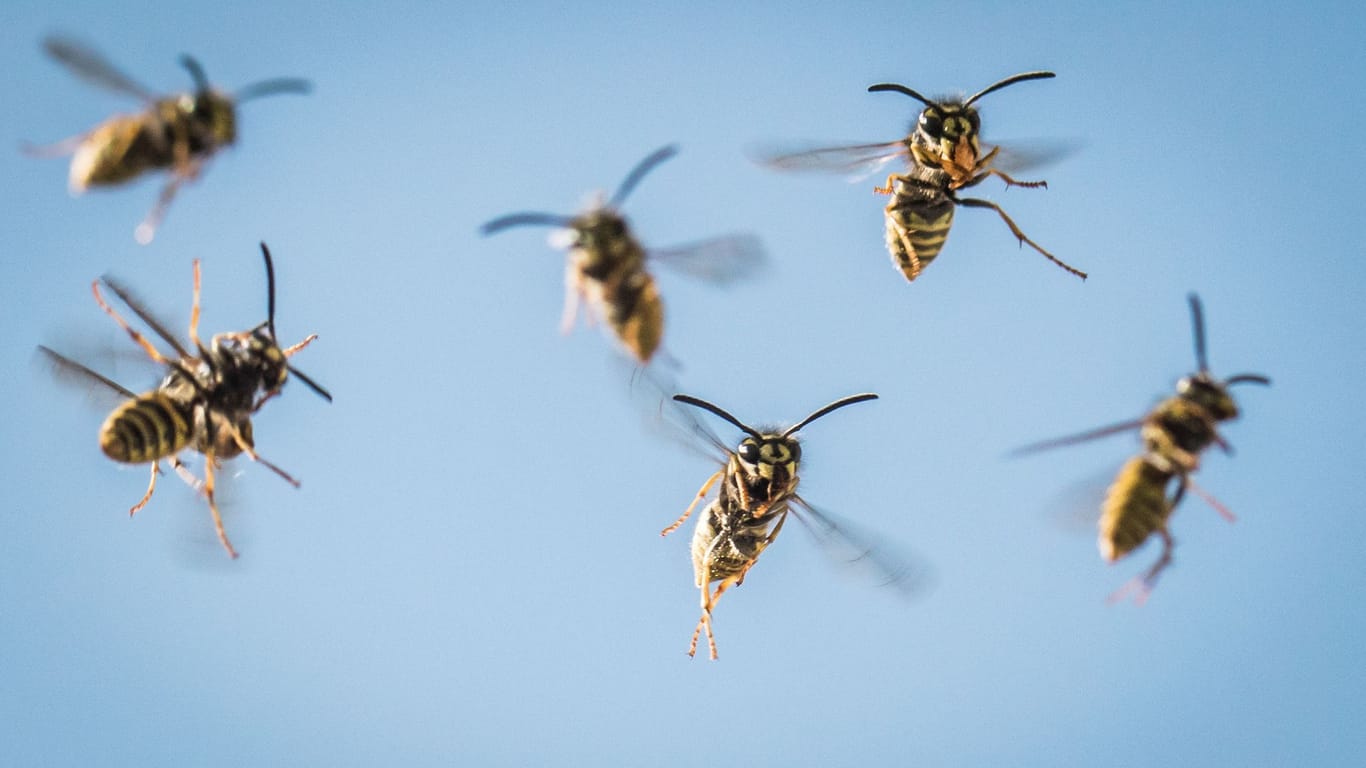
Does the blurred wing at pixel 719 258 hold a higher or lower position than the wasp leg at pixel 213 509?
higher

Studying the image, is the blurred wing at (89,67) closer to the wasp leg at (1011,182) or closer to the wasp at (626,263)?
the wasp at (626,263)

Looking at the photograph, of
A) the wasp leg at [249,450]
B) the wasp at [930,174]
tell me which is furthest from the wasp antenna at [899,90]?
the wasp leg at [249,450]

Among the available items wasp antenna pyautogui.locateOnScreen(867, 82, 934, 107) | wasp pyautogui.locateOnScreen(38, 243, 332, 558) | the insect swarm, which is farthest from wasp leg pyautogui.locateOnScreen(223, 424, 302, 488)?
wasp antenna pyautogui.locateOnScreen(867, 82, 934, 107)

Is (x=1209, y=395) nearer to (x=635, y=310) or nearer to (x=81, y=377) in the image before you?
(x=635, y=310)

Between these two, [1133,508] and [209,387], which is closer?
[1133,508]

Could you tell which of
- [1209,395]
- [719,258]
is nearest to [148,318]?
[719,258]

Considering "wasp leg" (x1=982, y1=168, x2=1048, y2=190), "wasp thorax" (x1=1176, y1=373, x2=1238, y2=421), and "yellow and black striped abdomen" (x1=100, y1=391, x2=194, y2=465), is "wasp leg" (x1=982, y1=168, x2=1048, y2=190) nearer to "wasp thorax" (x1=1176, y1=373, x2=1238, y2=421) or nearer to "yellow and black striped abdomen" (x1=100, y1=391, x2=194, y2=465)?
"wasp thorax" (x1=1176, y1=373, x2=1238, y2=421)
